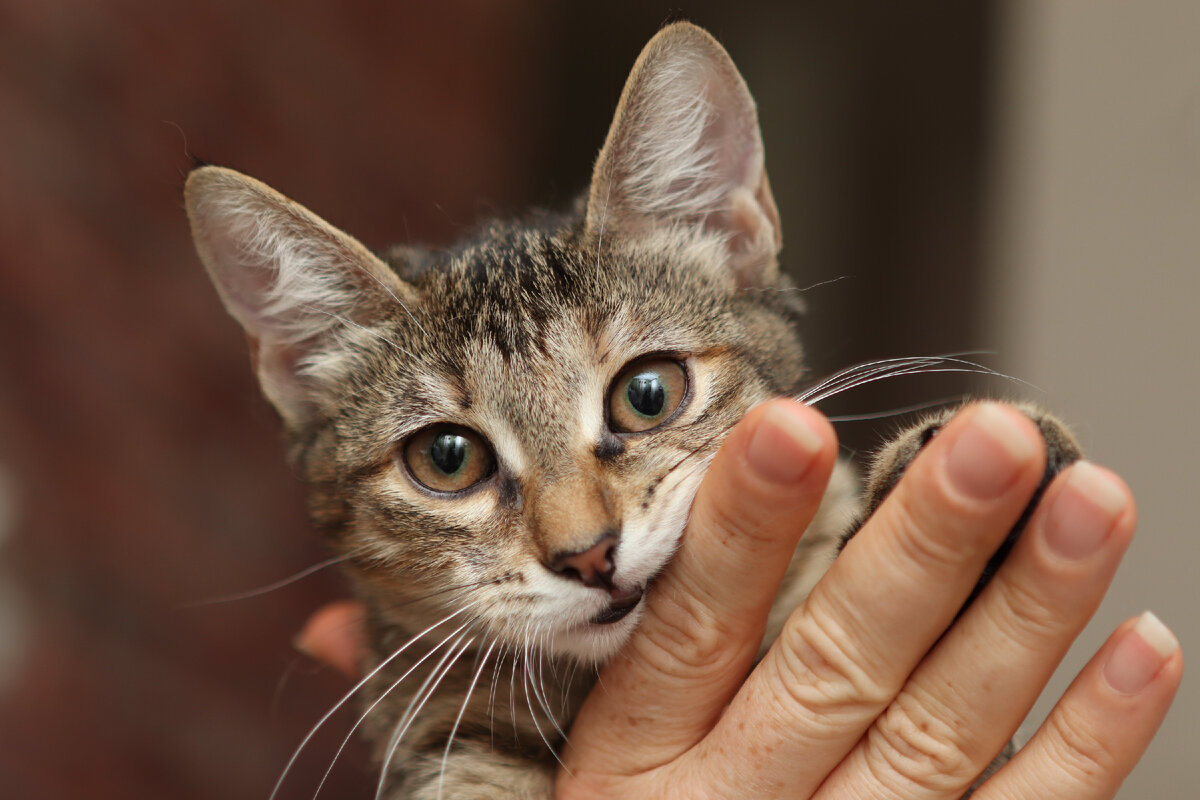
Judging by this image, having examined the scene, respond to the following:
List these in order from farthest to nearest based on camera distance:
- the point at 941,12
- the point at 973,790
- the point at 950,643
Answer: the point at 941,12 → the point at 973,790 → the point at 950,643

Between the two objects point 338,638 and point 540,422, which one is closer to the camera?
point 540,422

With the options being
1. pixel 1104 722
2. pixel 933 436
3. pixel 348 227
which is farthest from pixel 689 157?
pixel 348 227

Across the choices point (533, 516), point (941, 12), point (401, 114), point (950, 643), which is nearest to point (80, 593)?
point (533, 516)

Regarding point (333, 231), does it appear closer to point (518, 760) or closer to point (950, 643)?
point (518, 760)

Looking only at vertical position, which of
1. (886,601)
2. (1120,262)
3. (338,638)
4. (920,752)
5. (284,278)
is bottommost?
(338,638)

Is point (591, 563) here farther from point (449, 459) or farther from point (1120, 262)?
point (1120, 262)

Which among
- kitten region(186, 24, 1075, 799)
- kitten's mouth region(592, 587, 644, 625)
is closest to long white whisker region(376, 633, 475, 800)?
kitten region(186, 24, 1075, 799)

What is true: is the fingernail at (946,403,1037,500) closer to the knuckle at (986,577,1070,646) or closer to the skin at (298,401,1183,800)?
the skin at (298,401,1183,800)
